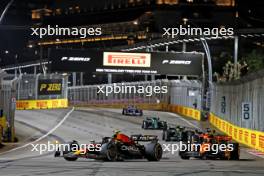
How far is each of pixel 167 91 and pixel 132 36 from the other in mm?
65499

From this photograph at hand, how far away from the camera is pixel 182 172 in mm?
17422

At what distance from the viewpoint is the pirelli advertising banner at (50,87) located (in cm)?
7288

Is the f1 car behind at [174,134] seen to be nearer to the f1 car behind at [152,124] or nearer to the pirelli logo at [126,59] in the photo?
the f1 car behind at [152,124]

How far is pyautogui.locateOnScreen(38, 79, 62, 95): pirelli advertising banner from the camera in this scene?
72.9 m

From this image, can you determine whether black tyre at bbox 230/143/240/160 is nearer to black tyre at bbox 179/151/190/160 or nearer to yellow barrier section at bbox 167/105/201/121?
black tyre at bbox 179/151/190/160

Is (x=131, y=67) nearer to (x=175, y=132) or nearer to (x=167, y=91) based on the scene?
(x=167, y=91)

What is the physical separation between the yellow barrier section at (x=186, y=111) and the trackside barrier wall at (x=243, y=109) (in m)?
8.41

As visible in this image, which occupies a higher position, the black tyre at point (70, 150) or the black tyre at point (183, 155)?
the black tyre at point (70, 150)

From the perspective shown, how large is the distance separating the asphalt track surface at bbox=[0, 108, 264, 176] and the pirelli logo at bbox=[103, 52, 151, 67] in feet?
16.9

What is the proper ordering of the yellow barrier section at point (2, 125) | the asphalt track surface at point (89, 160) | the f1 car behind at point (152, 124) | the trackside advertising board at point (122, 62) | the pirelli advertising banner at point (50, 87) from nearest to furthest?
the asphalt track surface at point (89, 160) < the yellow barrier section at point (2, 125) < the f1 car behind at point (152, 124) < the trackside advertising board at point (122, 62) < the pirelli advertising banner at point (50, 87)

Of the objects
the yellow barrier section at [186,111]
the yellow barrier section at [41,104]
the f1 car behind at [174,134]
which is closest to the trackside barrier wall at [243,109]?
the f1 car behind at [174,134]

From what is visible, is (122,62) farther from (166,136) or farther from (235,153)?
(235,153)

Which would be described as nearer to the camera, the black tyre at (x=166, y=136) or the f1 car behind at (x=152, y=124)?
the black tyre at (x=166, y=136)

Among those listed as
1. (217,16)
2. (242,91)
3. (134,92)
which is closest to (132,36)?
(217,16)
